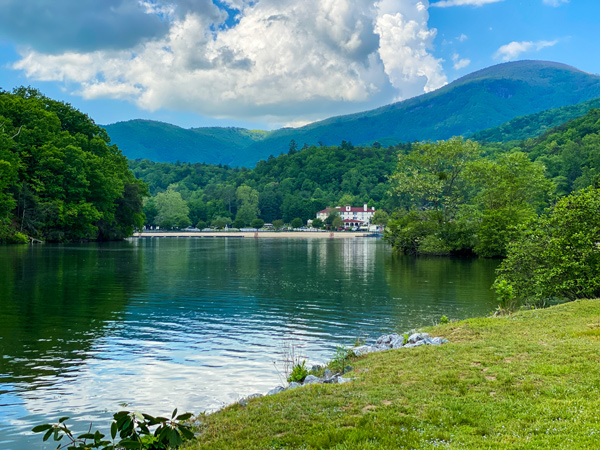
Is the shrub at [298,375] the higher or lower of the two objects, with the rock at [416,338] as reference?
lower

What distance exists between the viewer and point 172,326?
70.6ft

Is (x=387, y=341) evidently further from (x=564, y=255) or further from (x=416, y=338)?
(x=564, y=255)

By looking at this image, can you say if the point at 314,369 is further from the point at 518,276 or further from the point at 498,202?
the point at 498,202

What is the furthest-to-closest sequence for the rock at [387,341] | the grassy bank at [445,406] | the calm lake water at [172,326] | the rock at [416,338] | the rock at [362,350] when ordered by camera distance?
the rock at [387,341] → the rock at [416,338] → the rock at [362,350] → the calm lake water at [172,326] → the grassy bank at [445,406]

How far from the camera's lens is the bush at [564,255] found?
22.6 metres

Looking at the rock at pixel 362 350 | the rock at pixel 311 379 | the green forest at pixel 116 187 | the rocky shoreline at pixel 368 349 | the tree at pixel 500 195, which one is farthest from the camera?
the green forest at pixel 116 187

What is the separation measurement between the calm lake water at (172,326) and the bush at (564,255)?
281 centimetres

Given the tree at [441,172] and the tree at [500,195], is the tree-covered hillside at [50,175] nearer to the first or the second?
the tree at [441,172]

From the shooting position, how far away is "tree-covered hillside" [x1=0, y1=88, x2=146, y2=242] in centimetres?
7094

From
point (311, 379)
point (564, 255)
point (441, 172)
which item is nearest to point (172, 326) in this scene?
point (311, 379)

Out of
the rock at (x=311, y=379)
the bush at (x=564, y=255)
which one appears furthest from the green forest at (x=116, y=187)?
the rock at (x=311, y=379)

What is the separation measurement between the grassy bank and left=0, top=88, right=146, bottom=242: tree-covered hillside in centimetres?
6451

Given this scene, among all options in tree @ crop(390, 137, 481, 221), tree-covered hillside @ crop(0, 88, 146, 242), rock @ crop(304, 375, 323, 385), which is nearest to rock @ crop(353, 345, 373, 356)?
rock @ crop(304, 375, 323, 385)

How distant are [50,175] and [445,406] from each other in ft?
260
